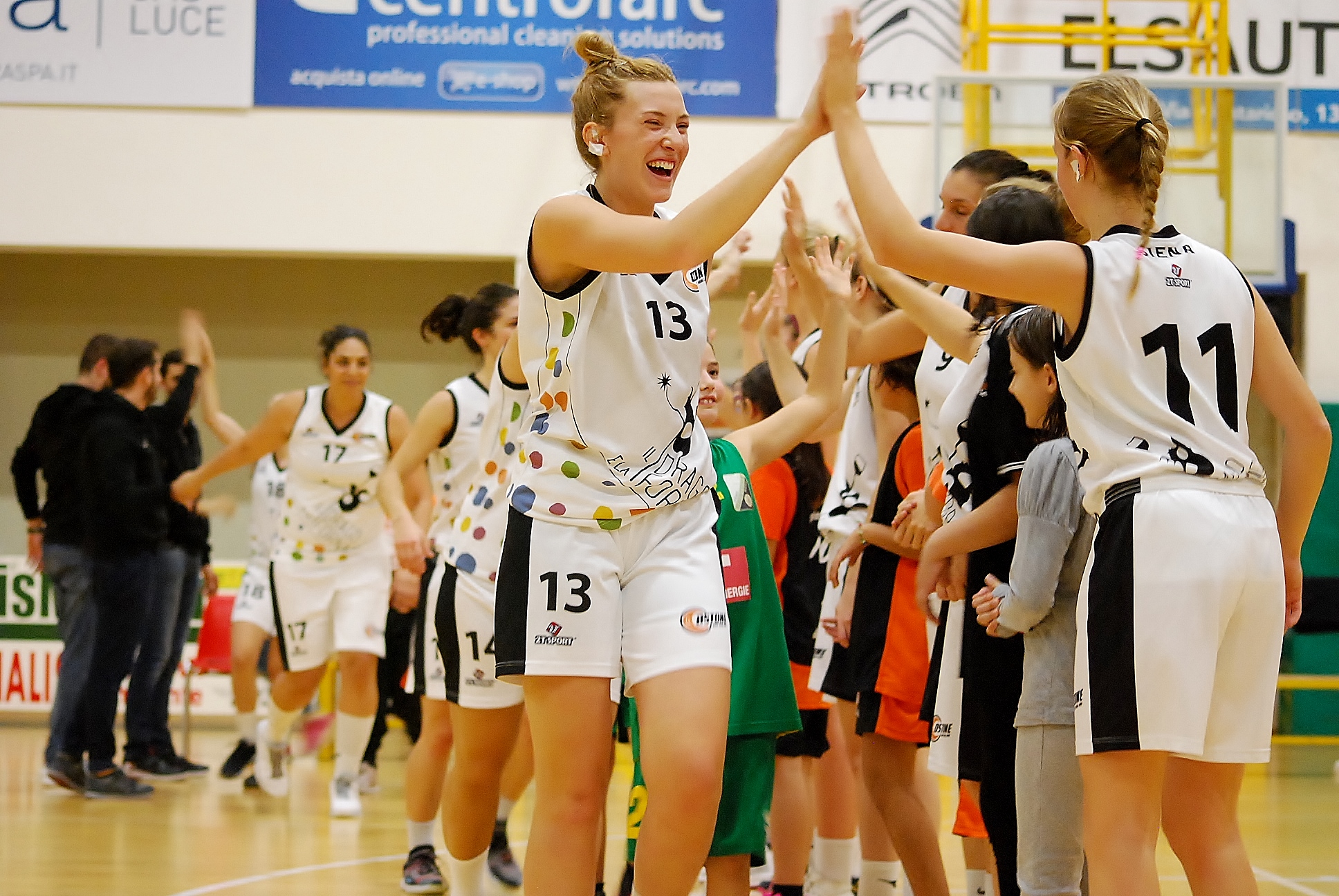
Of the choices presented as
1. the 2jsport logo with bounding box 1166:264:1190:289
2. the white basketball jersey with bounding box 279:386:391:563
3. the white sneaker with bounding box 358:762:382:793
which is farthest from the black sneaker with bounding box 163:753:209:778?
the 2jsport logo with bounding box 1166:264:1190:289

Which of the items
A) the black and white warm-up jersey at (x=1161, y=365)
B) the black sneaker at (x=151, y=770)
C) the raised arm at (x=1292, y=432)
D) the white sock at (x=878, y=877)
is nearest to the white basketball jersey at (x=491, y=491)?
the white sock at (x=878, y=877)

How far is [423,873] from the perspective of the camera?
4566 millimetres

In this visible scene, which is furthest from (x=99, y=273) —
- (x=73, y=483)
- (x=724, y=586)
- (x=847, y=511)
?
(x=724, y=586)

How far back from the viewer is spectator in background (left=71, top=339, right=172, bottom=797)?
22.0ft

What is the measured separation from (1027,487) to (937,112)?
5.77m

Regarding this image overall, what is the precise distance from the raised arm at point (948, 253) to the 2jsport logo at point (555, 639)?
0.84 metres

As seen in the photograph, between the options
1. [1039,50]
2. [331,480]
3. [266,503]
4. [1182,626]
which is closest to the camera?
[1182,626]

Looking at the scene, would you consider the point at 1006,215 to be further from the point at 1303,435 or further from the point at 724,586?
the point at 724,586

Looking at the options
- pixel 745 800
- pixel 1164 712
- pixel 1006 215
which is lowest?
pixel 745 800

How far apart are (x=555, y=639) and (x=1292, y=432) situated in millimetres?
1377

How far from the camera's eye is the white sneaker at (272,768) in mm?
6672

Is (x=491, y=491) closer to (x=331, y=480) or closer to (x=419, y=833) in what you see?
(x=419, y=833)

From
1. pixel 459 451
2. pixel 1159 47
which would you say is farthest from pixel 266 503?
pixel 1159 47

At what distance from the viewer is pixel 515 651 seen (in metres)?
2.52
